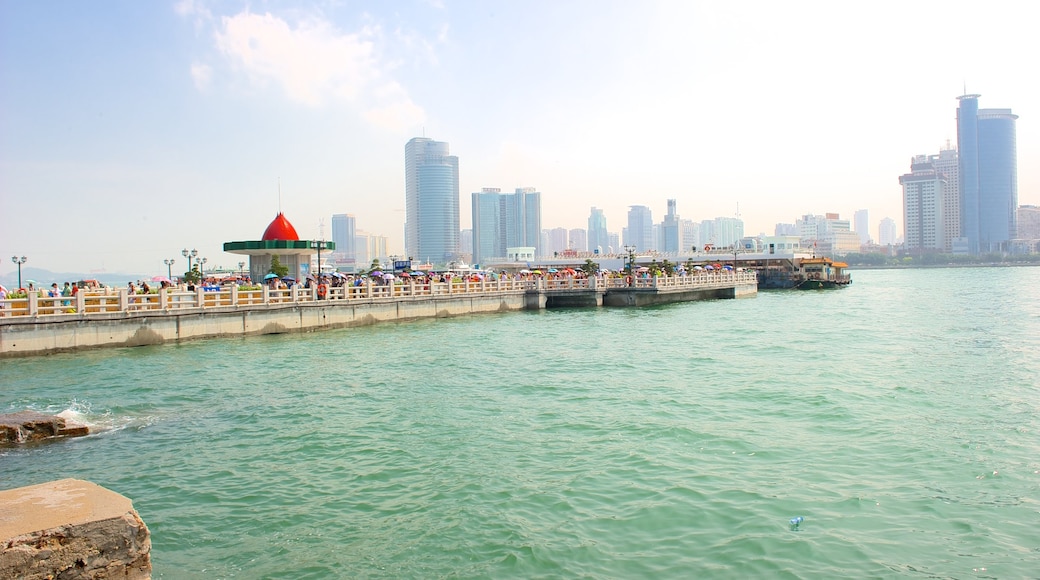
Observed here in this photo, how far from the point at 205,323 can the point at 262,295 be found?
3.06 m

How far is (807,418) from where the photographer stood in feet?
45.0

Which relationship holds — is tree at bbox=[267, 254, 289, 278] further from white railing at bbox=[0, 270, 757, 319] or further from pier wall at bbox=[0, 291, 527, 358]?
pier wall at bbox=[0, 291, 527, 358]

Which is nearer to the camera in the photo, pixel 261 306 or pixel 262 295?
pixel 261 306

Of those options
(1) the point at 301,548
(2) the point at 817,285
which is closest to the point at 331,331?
(1) the point at 301,548

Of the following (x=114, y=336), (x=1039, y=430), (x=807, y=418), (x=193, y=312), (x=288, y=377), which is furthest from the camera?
(x=193, y=312)

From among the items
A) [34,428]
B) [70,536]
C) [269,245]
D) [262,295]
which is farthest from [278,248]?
[70,536]

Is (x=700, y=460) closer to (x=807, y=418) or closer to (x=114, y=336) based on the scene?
(x=807, y=418)

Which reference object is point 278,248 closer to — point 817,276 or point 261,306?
point 261,306

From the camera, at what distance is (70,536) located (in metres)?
5.12

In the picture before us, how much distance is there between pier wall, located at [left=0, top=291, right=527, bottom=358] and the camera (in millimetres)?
23567

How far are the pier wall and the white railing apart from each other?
0.31m

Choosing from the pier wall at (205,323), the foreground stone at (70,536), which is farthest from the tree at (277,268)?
the foreground stone at (70,536)

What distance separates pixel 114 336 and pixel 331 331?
364 inches

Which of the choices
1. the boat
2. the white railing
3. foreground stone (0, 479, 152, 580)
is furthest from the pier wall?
the boat
